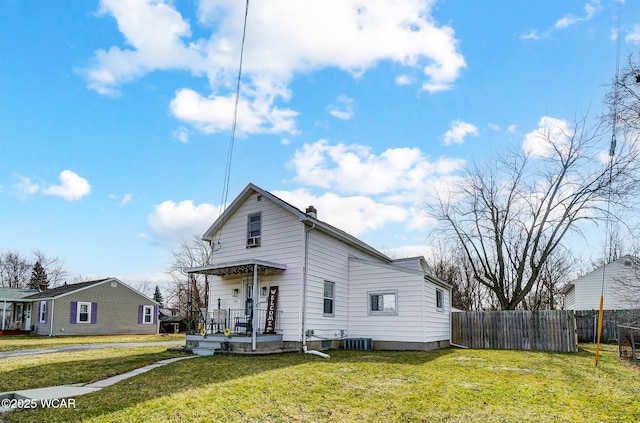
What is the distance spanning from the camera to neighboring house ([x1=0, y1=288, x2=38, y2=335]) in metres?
33.3

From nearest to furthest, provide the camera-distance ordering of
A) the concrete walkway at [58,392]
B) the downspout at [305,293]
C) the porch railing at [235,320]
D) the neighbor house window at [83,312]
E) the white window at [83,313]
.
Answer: the concrete walkway at [58,392]
the downspout at [305,293]
the porch railing at [235,320]
the neighbor house window at [83,312]
the white window at [83,313]

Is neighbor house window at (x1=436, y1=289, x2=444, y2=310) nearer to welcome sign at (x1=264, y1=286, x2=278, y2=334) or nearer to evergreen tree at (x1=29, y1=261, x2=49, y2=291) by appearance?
welcome sign at (x1=264, y1=286, x2=278, y2=334)

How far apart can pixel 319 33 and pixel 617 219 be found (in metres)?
16.6

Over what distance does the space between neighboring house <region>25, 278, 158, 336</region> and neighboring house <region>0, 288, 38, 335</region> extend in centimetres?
147

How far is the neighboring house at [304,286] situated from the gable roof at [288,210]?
0.04m

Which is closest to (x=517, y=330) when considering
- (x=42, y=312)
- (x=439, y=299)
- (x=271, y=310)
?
(x=439, y=299)

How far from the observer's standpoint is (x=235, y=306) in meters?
16.9

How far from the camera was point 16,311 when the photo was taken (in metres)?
36.5

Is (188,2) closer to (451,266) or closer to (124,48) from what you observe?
(124,48)

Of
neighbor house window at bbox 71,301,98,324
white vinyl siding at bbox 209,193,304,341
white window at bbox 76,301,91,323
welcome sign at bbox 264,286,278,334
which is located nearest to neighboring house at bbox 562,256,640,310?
white vinyl siding at bbox 209,193,304,341

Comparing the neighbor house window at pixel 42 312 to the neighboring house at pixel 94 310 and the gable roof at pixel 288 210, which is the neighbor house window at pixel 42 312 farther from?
the gable roof at pixel 288 210

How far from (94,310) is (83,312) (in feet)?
2.38

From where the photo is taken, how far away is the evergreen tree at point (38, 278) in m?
54.1

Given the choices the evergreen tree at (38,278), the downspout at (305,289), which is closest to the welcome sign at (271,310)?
the downspout at (305,289)
